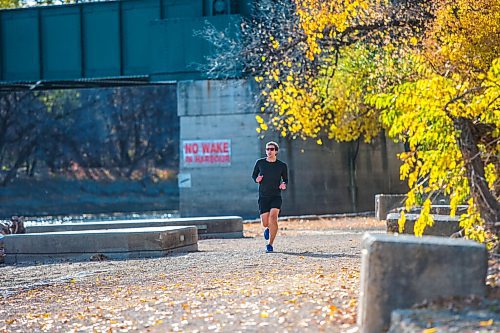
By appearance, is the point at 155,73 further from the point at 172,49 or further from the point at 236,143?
the point at 236,143

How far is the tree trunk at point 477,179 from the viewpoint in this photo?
1116cm

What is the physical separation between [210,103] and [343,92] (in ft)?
33.7

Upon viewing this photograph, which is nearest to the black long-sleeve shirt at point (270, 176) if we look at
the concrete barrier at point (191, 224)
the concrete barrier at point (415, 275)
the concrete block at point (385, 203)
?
the concrete barrier at point (191, 224)

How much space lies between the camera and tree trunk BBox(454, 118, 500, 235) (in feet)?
36.6

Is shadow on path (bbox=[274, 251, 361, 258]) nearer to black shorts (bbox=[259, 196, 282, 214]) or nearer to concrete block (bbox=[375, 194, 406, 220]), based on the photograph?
black shorts (bbox=[259, 196, 282, 214])

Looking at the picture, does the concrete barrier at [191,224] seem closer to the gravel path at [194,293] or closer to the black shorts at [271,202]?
the gravel path at [194,293]

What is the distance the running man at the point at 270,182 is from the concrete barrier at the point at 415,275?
9681 millimetres

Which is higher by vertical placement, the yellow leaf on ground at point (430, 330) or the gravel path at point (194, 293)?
the yellow leaf on ground at point (430, 330)

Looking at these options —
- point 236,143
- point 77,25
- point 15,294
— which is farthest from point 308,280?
point 77,25

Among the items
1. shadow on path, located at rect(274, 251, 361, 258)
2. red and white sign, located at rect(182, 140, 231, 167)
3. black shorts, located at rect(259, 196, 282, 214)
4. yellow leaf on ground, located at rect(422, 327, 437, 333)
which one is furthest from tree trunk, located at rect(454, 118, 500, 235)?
red and white sign, located at rect(182, 140, 231, 167)

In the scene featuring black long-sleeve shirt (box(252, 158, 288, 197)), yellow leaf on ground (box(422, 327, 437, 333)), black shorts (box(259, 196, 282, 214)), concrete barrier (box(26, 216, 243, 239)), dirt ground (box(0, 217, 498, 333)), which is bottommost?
dirt ground (box(0, 217, 498, 333))

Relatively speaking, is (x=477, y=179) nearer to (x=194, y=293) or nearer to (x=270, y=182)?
(x=194, y=293)

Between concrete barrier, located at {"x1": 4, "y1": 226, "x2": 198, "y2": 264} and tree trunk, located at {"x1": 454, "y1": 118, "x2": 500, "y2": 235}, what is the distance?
8.95 meters

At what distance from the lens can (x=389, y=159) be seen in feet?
155
